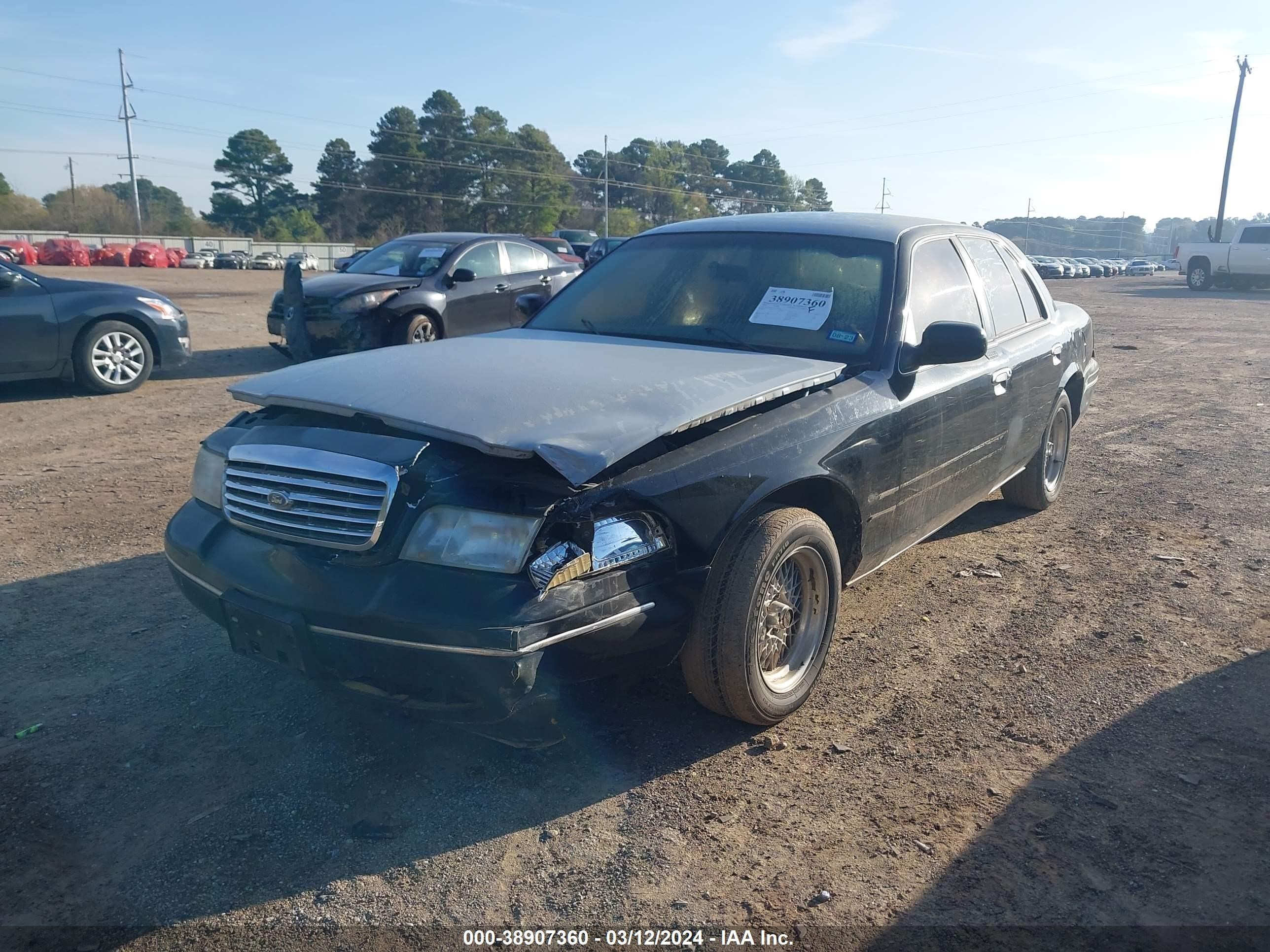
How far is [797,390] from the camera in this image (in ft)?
11.0

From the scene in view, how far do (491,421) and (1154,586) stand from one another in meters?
3.59

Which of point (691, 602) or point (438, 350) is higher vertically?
point (438, 350)

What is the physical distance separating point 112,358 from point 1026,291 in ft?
26.5

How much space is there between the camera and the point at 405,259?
1136cm

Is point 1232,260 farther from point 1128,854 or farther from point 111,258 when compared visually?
point 111,258

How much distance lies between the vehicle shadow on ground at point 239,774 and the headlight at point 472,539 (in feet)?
1.69

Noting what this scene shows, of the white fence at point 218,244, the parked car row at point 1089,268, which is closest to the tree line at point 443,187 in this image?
the white fence at point 218,244

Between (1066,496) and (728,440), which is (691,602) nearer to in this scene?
(728,440)

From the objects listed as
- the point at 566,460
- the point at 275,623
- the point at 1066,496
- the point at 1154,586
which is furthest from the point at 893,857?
the point at 1066,496

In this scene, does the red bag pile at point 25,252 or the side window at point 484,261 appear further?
the red bag pile at point 25,252

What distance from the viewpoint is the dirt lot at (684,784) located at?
238cm

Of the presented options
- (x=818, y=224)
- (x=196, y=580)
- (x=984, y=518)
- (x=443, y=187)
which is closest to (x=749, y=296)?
(x=818, y=224)

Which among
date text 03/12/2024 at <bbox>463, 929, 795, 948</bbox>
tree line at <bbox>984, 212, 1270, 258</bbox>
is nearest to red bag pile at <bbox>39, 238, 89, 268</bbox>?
date text 03/12/2024 at <bbox>463, 929, 795, 948</bbox>

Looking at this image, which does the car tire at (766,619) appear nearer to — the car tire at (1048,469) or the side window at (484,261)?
the car tire at (1048,469)
